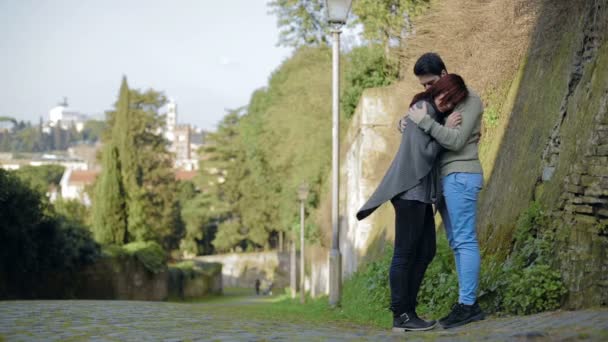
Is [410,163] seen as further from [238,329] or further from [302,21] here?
[302,21]

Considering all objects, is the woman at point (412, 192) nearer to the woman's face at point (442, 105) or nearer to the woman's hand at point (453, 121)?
the woman's face at point (442, 105)

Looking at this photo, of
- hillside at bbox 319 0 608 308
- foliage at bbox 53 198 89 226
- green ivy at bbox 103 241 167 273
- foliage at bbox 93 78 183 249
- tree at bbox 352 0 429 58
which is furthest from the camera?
foliage at bbox 53 198 89 226

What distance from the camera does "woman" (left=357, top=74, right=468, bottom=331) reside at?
5.98 metres

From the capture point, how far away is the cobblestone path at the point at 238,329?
4.70 meters

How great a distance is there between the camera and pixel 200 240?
78688 millimetres

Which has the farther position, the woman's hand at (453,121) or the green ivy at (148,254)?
the green ivy at (148,254)

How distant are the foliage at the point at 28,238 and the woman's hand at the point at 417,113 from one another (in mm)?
16264

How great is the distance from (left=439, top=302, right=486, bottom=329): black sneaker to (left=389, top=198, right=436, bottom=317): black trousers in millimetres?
278

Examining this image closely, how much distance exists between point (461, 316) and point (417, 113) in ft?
5.12

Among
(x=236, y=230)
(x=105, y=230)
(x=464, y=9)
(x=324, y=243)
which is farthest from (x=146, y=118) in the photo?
(x=464, y=9)

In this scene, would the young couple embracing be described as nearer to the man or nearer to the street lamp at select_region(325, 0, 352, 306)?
the man

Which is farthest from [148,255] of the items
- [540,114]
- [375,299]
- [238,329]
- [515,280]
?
[515,280]

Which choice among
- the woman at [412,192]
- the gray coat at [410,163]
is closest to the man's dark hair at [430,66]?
the woman at [412,192]

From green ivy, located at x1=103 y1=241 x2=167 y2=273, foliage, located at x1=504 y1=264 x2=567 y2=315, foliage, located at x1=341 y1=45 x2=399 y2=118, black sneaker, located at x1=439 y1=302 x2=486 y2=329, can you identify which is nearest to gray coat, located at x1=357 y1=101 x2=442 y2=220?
black sneaker, located at x1=439 y1=302 x2=486 y2=329
